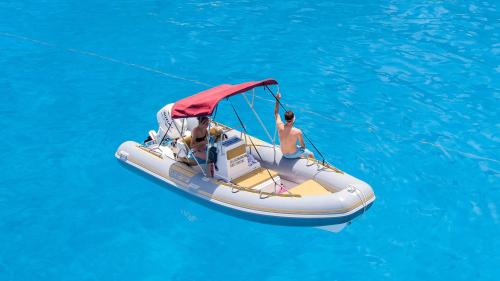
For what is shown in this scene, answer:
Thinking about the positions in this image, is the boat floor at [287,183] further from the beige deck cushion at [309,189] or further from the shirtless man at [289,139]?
the shirtless man at [289,139]

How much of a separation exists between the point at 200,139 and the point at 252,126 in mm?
2883

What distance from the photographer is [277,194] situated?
Result: 11.4 m

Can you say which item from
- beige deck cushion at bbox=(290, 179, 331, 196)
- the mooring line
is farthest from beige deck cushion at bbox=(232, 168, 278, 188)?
the mooring line

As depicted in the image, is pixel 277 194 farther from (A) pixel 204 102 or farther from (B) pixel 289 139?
(A) pixel 204 102

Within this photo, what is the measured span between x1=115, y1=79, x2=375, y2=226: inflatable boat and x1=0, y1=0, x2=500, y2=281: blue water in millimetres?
619

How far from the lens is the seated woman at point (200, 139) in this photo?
→ 12555mm

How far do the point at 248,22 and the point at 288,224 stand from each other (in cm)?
1081

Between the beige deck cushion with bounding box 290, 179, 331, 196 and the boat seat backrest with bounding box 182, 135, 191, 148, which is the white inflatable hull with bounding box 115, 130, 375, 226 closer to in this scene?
the beige deck cushion with bounding box 290, 179, 331, 196

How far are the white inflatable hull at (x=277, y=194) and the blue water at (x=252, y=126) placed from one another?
0.57m

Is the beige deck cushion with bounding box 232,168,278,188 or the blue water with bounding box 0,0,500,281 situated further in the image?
the beige deck cushion with bounding box 232,168,278,188

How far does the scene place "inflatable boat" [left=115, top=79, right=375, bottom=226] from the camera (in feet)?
36.7

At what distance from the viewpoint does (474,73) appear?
17359mm

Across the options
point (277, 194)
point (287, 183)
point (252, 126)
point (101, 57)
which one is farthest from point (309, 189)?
point (101, 57)

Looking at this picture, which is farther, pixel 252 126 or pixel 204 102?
pixel 252 126
